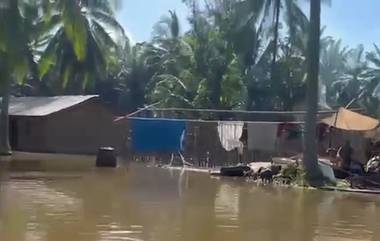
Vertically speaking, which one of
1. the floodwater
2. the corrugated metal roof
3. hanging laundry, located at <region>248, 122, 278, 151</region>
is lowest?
the floodwater

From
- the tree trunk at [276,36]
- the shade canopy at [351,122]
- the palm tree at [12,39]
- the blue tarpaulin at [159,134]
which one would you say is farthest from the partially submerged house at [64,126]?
the shade canopy at [351,122]

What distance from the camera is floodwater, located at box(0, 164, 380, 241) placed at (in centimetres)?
1203

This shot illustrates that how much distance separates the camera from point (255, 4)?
3272 centimetres

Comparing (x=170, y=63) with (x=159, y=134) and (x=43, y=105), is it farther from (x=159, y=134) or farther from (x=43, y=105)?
(x=159, y=134)

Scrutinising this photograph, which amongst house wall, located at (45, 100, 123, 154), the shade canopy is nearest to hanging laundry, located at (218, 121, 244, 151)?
the shade canopy

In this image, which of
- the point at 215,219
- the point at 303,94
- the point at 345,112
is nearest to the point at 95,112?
the point at 303,94

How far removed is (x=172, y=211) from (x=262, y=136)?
12414mm

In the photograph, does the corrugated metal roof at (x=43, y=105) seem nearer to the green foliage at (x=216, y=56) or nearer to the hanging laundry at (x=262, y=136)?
the green foliage at (x=216, y=56)

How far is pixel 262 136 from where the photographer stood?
26844mm

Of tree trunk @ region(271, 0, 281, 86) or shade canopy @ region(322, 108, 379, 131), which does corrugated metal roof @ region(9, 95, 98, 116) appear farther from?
shade canopy @ region(322, 108, 379, 131)

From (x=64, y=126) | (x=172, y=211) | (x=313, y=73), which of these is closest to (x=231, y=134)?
(x=313, y=73)

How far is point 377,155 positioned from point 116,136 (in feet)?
68.8

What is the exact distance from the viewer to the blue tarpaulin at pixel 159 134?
95.6 feet

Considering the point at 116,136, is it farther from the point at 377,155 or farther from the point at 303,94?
the point at 377,155
